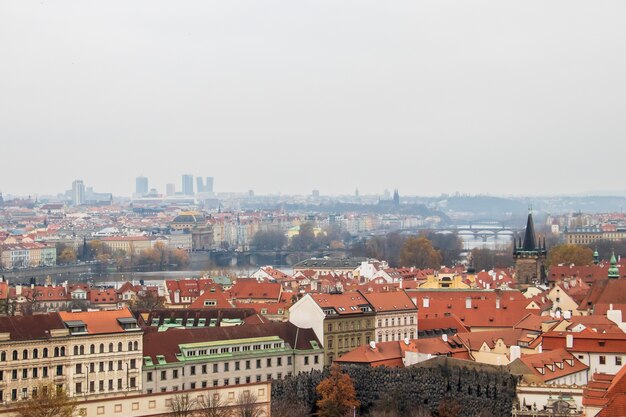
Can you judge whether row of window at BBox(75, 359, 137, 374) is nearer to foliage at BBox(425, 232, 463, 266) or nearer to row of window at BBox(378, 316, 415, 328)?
row of window at BBox(378, 316, 415, 328)

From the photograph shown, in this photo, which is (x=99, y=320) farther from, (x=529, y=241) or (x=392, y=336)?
(x=529, y=241)

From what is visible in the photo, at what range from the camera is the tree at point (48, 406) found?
35.2 meters

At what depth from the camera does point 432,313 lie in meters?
60.6

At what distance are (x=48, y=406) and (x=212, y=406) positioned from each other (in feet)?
19.9

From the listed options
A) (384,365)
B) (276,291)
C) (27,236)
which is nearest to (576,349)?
(384,365)

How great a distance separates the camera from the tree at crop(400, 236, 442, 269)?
119 metres

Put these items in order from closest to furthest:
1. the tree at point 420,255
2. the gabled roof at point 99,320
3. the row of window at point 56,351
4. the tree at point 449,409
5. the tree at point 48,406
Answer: the tree at point 48,406 → the row of window at point 56,351 → the tree at point 449,409 → the gabled roof at point 99,320 → the tree at point 420,255

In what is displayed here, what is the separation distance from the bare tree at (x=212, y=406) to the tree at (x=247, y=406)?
0.42 meters

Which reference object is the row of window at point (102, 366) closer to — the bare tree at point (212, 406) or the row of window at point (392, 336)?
the bare tree at point (212, 406)

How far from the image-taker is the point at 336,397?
1689 inches

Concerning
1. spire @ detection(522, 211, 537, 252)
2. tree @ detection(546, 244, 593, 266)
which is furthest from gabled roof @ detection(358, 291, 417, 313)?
tree @ detection(546, 244, 593, 266)

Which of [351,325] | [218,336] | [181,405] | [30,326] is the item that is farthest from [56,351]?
[351,325]

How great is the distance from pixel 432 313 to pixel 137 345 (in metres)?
19.6

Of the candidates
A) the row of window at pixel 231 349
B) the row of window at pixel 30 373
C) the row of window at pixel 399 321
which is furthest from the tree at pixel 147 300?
the row of window at pixel 30 373
